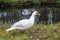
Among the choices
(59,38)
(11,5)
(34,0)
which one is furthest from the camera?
(34,0)

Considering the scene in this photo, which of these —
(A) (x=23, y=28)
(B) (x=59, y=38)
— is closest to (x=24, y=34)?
(A) (x=23, y=28)

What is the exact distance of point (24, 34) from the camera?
26.3 ft

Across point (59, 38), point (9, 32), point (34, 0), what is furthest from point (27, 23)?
point (34, 0)

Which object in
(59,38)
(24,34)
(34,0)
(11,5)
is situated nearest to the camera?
(59,38)

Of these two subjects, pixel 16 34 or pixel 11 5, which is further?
pixel 11 5

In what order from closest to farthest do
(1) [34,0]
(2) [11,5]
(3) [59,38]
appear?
(3) [59,38]
(2) [11,5]
(1) [34,0]

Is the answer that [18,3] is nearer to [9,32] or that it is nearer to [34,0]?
[34,0]

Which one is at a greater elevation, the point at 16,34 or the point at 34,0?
the point at 16,34

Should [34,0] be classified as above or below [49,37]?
below

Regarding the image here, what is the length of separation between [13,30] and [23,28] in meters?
0.46

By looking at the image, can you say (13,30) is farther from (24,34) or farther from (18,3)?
(18,3)

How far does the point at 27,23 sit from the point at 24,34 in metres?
0.44

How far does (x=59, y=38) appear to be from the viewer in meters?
7.24

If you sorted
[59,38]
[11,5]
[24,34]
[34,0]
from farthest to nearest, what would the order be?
[34,0]
[11,5]
[24,34]
[59,38]
